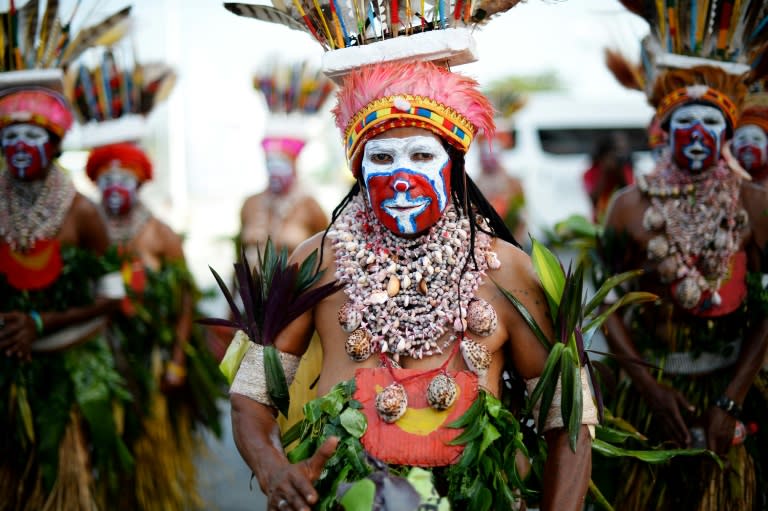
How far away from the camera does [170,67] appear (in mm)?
8062

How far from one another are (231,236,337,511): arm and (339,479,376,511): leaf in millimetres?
112

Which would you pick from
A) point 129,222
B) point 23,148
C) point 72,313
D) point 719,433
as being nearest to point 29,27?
point 23,148

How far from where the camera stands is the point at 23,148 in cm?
490

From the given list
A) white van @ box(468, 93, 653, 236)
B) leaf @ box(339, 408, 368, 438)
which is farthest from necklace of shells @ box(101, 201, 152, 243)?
white van @ box(468, 93, 653, 236)

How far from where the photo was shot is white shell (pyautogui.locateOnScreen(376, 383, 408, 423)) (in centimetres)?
282

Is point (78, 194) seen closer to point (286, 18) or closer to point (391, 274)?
point (286, 18)

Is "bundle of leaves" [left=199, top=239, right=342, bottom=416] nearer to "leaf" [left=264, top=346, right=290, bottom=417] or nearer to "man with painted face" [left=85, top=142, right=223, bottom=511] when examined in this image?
"leaf" [left=264, top=346, right=290, bottom=417]

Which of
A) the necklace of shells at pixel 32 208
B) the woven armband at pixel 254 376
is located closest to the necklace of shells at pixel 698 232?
the woven armband at pixel 254 376

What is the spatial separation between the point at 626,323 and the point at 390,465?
203 cm

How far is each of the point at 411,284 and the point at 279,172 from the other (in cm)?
531

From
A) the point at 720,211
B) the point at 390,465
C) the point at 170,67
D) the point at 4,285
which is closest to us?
the point at 390,465

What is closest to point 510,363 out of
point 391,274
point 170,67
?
point 391,274

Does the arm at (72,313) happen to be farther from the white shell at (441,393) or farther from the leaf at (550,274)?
the leaf at (550,274)

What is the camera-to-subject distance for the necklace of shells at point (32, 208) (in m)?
4.93
